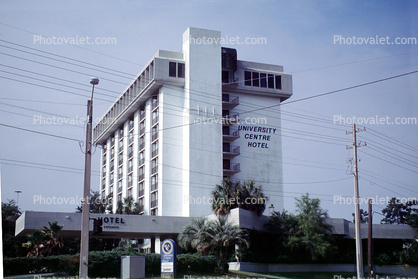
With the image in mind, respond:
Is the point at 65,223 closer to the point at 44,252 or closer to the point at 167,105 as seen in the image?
the point at 44,252

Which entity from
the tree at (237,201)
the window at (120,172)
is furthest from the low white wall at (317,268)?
the window at (120,172)

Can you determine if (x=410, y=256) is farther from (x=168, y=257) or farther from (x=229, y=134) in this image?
(x=168, y=257)

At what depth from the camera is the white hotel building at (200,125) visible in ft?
218

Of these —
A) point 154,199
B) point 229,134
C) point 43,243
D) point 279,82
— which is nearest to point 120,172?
point 154,199

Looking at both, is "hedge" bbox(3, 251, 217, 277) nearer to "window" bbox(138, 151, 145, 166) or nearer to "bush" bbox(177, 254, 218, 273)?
"bush" bbox(177, 254, 218, 273)

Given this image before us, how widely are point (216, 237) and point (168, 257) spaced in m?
6.83

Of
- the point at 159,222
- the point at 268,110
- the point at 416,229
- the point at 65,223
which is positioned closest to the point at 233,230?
the point at 159,222

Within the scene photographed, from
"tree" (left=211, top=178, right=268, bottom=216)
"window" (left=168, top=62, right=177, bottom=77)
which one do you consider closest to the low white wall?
"tree" (left=211, top=178, right=268, bottom=216)

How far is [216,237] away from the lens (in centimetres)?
4000

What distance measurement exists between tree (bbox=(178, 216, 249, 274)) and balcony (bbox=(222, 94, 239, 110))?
33.4m

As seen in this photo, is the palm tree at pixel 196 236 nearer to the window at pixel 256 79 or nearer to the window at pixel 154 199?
the window at pixel 154 199

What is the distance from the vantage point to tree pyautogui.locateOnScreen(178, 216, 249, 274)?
3994 cm

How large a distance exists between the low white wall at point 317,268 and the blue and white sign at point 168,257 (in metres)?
11.4

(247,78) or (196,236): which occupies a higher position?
(247,78)
